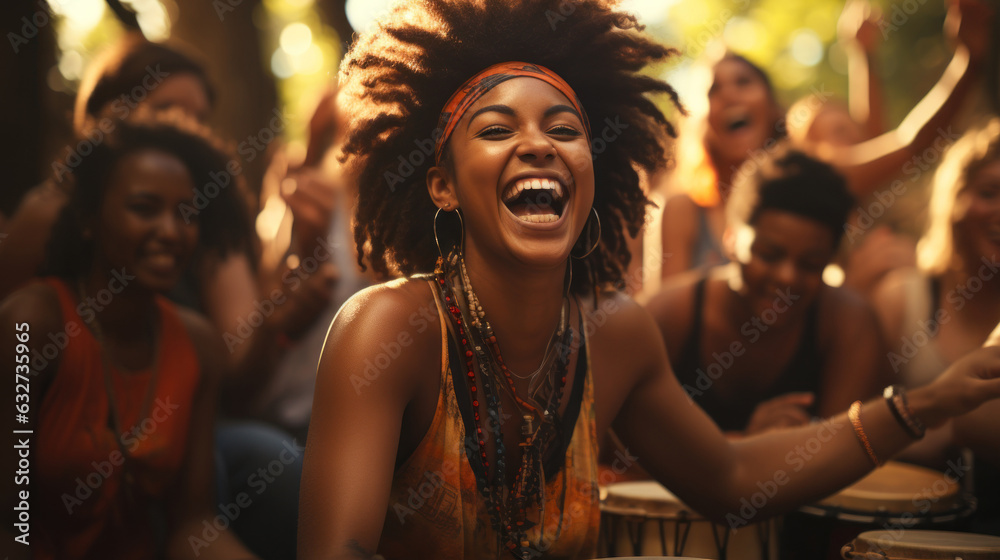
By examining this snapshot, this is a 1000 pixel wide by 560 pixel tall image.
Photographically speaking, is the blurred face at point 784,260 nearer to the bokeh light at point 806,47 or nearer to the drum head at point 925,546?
the drum head at point 925,546

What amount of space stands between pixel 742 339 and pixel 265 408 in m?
2.70

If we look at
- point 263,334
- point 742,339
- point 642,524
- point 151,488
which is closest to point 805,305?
point 742,339

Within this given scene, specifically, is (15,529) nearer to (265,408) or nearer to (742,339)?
(265,408)

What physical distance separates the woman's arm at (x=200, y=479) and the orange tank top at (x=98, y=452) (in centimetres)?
5

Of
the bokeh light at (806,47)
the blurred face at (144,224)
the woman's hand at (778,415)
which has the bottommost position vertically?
the woman's hand at (778,415)

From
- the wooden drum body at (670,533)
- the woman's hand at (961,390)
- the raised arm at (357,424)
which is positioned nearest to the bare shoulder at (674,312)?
the wooden drum body at (670,533)

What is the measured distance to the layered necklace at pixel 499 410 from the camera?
243cm

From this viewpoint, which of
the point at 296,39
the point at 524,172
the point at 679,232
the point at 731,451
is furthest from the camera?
the point at 296,39

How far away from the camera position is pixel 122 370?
337 centimetres

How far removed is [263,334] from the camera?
4.48 metres

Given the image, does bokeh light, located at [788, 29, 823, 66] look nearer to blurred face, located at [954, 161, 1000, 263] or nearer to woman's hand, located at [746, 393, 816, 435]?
blurred face, located at [954, 161, 1000, 263]

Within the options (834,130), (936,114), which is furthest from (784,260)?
(834,130)

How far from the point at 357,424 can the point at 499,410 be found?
18.6 inches

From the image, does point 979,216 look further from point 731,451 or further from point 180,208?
point 180,208
